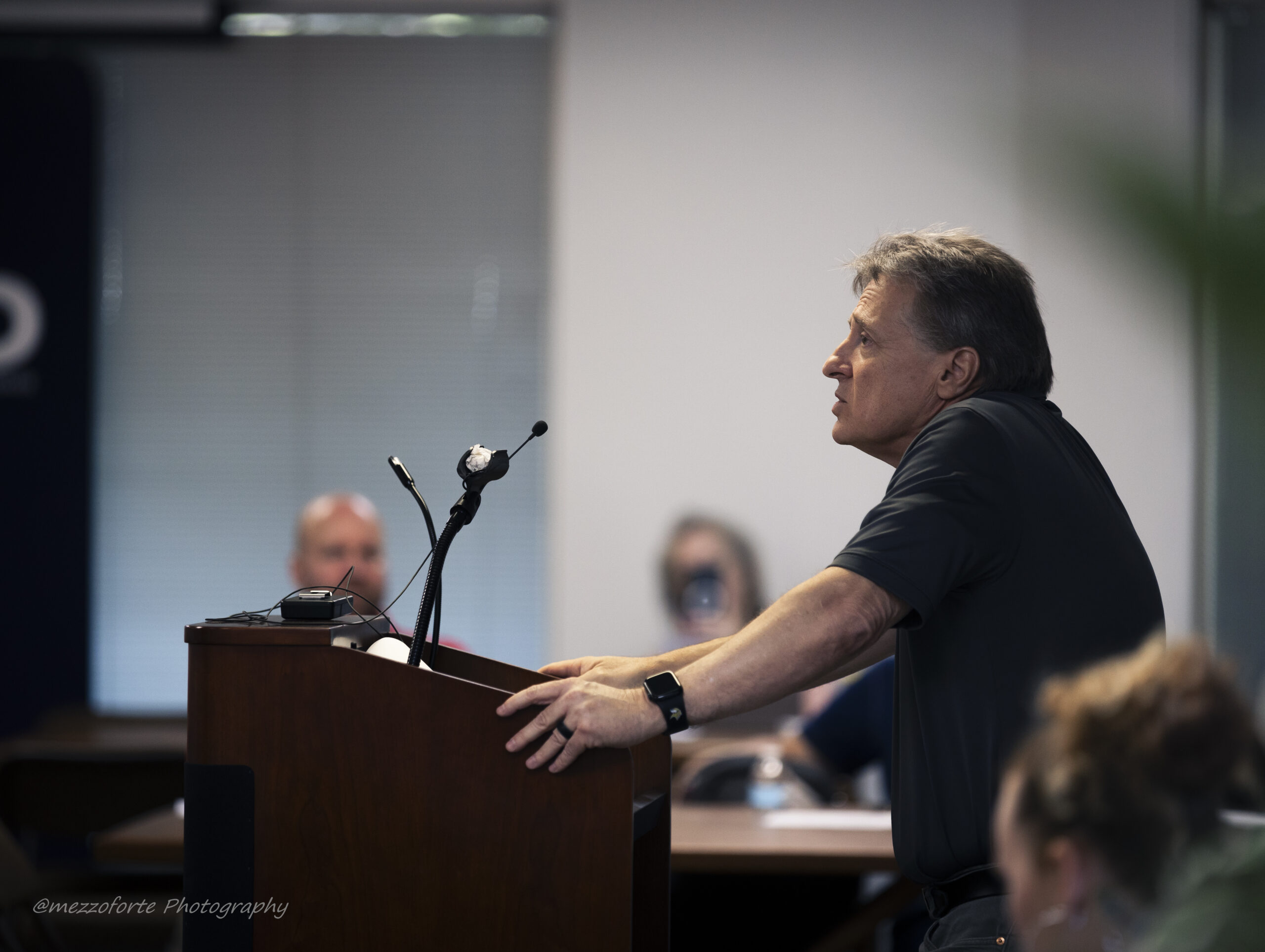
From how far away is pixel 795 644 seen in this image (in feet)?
4.08

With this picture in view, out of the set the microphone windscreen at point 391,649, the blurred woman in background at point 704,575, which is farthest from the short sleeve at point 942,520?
the blurred woman in background at point 704,575

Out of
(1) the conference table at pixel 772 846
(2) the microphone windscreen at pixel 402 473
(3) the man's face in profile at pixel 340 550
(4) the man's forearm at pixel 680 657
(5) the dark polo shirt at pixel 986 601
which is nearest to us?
(5) the dark polo shirt at pixel 986 601

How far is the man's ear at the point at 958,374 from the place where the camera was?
1504 millimetres

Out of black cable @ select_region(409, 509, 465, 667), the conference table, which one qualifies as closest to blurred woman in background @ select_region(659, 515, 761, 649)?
the conference table

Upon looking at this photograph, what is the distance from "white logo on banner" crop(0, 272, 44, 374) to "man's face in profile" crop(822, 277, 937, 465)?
4.34 m

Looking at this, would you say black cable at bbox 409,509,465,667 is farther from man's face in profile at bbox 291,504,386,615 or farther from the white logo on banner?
the white logo on banner

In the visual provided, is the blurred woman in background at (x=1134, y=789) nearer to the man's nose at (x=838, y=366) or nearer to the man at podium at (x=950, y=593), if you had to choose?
the man at podium at (x=950, y=593)

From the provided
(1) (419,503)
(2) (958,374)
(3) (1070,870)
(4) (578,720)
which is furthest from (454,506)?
(3) (1070,870)

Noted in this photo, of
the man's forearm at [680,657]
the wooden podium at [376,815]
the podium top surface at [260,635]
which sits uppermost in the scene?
the podium top surface at [260,635]

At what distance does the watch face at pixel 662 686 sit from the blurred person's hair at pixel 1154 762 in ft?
1.83

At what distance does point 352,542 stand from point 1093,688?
3.13m

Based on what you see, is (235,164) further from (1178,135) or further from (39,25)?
(1178,135)

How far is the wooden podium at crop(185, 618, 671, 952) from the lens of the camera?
3.99 ft

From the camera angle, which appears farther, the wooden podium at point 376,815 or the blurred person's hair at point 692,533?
the blurred person's hair at point 692,533
